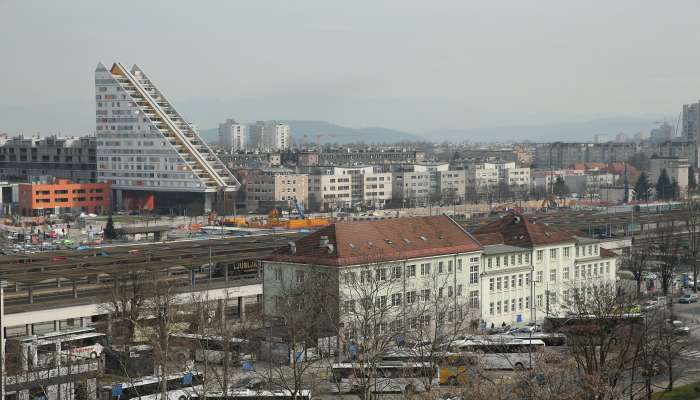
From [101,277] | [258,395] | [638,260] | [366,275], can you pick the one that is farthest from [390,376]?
[638,260]

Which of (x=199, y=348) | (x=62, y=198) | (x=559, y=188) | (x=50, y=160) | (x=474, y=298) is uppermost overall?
(x=50, y=160)

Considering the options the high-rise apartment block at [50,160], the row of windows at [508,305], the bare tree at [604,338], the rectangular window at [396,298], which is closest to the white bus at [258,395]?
the bare tree at [604,338]

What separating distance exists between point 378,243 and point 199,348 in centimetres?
638

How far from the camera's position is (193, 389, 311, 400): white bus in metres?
20.6

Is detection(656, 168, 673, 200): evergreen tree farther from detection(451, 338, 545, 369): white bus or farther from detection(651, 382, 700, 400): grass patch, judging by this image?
detection(651, 382, 700, 400): grass patch

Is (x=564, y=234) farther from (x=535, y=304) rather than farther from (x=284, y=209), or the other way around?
(x=284, y=209)

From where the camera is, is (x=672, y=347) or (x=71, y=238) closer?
(x=672, y=347)

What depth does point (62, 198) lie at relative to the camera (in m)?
85.9

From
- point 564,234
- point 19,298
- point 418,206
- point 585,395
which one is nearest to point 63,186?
point 418,206

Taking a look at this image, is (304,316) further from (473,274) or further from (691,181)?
(691,181)

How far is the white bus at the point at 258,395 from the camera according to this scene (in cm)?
2059

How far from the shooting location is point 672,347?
2503cm

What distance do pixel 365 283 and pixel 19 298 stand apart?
1313 centimetres

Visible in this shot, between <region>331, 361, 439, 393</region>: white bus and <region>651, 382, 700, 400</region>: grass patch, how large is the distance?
475 centimetres
